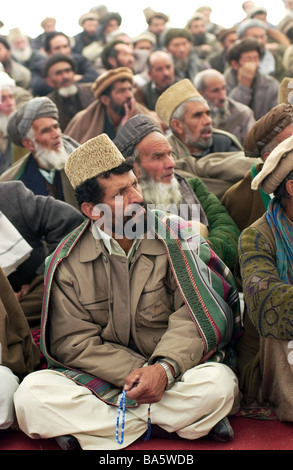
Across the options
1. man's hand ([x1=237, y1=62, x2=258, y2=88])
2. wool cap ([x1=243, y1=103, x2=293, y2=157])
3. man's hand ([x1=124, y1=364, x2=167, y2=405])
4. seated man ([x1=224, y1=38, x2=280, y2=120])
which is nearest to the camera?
man's hand ([x1=124, y1=364, x2=167, y2=405])

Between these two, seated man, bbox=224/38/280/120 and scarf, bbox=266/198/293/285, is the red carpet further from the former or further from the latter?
seated man, bbox=224/38/280/120

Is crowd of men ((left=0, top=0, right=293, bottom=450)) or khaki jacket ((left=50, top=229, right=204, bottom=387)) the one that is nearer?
crowd of men ((left=0, top=0, right=293, bottom=450))

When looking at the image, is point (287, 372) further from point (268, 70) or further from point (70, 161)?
point (268, 70)

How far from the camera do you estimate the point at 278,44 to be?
28.9 ft

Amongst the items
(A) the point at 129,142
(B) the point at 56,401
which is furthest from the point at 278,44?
(B) the point at 56,401

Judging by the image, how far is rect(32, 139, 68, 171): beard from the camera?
5543 mm

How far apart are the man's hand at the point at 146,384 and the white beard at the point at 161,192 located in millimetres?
1658

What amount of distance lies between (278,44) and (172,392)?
21.1 feet

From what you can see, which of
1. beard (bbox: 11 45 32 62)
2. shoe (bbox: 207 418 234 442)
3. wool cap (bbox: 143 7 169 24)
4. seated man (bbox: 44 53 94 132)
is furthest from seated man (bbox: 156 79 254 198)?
wool cap (bbox: 143 7 169 24)

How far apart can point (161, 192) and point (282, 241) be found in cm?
142

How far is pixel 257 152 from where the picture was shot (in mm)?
4539

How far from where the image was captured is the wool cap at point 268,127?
433 centimetres

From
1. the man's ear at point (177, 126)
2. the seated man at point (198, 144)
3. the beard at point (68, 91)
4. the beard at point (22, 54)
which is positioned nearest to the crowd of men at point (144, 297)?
the seated man at point (198, 144)

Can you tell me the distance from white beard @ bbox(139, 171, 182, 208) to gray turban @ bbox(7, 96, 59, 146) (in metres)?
1.29
